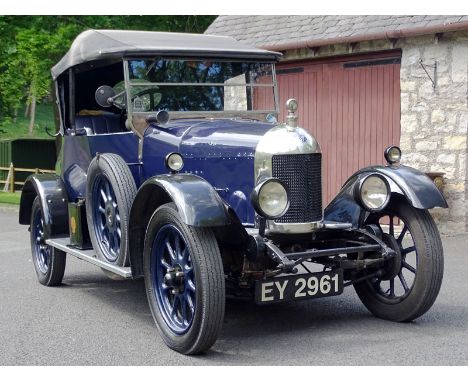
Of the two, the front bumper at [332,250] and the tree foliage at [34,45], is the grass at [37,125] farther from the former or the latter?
the front bumper at [332,250]

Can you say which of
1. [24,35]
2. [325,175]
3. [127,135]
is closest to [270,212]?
[127,135]

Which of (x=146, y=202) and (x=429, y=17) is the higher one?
(x=429, y=17)

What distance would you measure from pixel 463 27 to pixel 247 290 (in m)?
5.70

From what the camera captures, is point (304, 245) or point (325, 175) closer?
point (304, 245)

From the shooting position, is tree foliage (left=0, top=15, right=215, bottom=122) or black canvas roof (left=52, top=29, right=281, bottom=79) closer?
black canvas roof (left=52, top=29, right=281, bottom=79)

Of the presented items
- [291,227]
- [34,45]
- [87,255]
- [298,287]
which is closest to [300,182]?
[291,227]

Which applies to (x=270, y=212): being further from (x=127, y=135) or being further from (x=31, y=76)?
(x=31, y=76)

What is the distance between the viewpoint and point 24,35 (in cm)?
1767

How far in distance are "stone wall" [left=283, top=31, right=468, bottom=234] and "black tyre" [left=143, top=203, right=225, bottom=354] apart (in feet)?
18.8

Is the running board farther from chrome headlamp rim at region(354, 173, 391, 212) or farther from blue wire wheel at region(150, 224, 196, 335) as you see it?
chrome headlamp rim at region(354, 173, 391, 212)

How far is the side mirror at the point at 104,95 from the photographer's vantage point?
611 cm

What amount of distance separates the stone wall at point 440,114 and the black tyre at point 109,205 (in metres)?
5.32

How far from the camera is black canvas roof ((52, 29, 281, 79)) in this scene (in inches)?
242

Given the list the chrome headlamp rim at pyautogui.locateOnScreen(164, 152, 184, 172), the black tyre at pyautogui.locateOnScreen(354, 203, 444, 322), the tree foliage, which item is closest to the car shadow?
the black tyre at pyautogui.locateOnScreen(354, 203, 444, 322)
